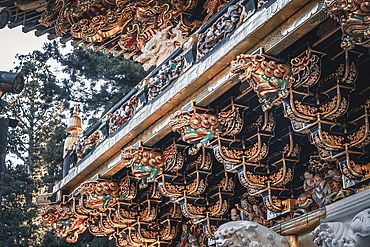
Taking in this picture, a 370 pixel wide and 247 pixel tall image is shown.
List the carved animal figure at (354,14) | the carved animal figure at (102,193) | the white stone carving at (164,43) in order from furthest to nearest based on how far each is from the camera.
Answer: the white stone carving at (164,43)
the carved animal figure at (102,193)
the carved animal figure at (354,14)

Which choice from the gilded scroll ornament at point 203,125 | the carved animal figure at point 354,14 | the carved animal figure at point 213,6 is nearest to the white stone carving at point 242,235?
the gilded scroll ornament at point 203,125

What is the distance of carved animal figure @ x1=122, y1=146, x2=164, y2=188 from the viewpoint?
29.4ft

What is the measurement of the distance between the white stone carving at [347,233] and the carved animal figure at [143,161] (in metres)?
3.67

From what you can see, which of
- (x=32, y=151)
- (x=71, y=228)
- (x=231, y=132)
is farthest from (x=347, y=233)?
(x=32, y=151)

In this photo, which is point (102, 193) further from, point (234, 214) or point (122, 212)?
point (234, 214)

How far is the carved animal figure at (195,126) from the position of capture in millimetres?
7738

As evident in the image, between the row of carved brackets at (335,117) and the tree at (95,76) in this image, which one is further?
the tree at (95,76)

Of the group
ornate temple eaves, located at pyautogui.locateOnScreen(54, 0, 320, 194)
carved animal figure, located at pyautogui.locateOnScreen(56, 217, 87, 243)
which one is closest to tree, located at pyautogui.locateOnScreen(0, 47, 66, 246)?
carved animal figure, located at pyautogui.locateOnScreen(56, 217, 87, 243)

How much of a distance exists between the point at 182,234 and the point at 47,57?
14889 mm

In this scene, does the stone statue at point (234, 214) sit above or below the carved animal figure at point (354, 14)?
below

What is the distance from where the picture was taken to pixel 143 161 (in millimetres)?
8953

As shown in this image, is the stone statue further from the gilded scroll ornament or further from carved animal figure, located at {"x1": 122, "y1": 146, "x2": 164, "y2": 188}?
the gilded scroll ornament

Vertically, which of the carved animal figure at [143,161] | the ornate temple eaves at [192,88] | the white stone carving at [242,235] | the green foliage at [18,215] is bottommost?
the white stone carving at [242,235]

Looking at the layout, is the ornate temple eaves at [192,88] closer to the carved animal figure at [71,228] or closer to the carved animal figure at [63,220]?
the carved animal figure at [63,220]
